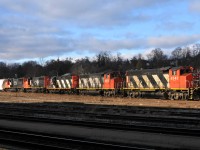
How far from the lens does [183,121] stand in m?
14.6

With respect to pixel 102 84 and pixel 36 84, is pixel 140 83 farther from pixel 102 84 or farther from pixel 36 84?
pixel 36 84

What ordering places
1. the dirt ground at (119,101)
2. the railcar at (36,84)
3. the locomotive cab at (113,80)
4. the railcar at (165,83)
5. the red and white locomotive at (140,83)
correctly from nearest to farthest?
the dirt ground at (119,101) < the railcar at (165,83) < the red and white locomotive at (140,83) < the locomotive cab at (113,80) < the railcar at (36,84)

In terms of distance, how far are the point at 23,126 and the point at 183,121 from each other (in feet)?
24.8

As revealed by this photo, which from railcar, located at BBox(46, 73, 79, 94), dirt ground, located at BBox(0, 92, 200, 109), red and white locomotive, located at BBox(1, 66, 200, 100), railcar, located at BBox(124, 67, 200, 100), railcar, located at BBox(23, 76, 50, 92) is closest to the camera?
dirt ground, located at BBox(0, 92, 200, 109)

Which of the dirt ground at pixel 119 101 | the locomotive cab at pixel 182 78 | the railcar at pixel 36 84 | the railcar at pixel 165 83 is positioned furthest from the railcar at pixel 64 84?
the locomotive cab at pixel 182 78

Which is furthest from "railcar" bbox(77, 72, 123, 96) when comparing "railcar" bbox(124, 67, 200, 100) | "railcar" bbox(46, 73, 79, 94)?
"railcar" bbox(46, 73, 79, 94)

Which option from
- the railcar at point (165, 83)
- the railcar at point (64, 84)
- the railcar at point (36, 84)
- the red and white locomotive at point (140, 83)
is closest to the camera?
the railcar at point (165, 83)

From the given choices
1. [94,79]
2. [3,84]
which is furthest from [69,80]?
[3,84]

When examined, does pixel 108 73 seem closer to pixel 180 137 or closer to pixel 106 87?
pixel 106 87

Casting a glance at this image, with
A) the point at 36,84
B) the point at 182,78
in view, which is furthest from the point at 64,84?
the point at 182,78

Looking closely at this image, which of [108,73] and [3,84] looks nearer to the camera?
[108,73]

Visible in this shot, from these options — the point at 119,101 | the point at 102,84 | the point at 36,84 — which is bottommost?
the point at 119,101

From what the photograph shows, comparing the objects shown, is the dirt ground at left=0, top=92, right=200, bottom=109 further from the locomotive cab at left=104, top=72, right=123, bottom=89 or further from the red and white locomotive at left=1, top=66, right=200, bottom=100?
the locomotive cab at left=104, top=72, right=123, bottom=89

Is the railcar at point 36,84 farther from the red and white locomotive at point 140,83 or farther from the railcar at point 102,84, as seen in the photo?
the railcar at point 102,84
